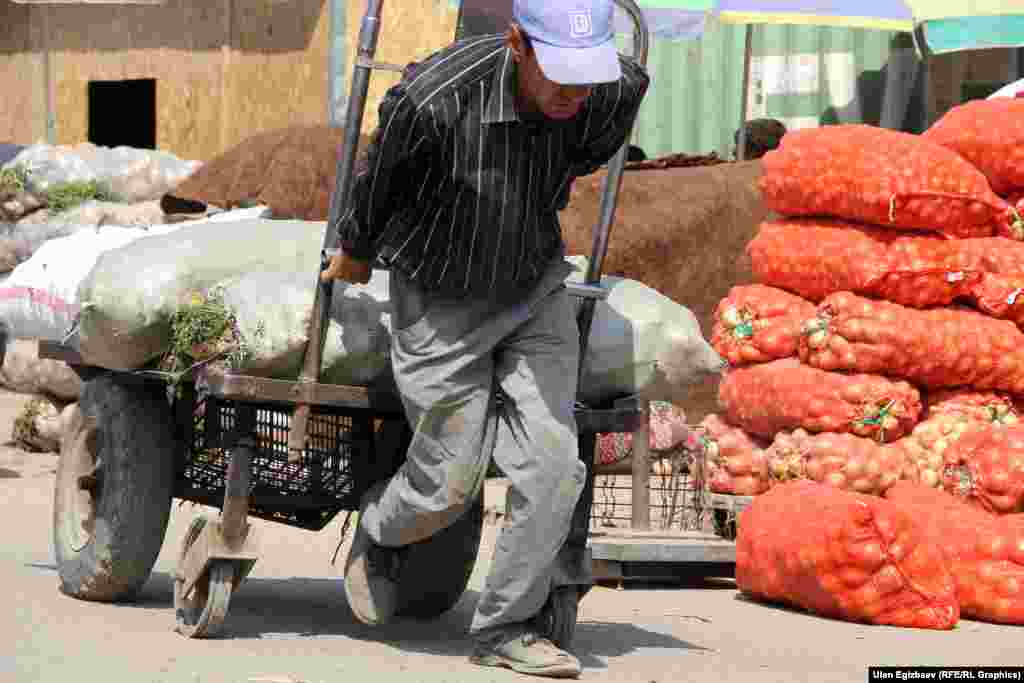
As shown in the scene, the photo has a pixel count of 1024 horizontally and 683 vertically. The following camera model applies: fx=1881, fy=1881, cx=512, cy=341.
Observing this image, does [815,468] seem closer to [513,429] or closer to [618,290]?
[618,290]

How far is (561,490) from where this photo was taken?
4762 millimetres

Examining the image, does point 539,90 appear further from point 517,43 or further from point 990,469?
point 990,469

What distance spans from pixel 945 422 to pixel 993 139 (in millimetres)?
1135

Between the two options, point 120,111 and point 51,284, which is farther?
point 120,111

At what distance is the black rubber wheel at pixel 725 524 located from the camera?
293 inches

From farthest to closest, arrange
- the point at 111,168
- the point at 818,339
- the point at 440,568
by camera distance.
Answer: the point at 111,168, the point at 818,339, the point at 440,568

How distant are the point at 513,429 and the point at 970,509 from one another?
2425 millimetres

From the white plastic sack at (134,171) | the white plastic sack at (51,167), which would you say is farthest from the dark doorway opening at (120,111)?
the white plastic sack at (51,167)

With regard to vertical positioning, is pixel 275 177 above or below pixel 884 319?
above

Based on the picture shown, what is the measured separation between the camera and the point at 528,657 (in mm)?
4836

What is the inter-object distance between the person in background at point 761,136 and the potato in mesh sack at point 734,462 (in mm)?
5228

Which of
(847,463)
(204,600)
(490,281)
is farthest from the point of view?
(847,463)

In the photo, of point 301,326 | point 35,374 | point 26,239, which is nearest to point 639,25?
point 301,326

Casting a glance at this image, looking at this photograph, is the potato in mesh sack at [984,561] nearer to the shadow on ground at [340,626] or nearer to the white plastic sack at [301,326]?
the shadow on ground at [340,626]
